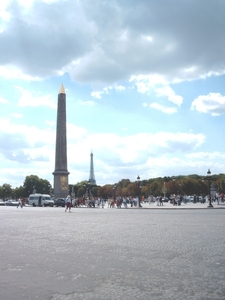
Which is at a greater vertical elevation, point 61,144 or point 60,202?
point 61,144

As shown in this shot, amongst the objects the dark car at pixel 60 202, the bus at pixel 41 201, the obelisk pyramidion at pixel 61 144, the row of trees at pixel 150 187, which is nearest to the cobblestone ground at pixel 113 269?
the dark car at pixel 60 202

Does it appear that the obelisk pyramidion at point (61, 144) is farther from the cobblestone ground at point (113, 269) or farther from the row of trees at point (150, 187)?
the cobblestone ground at point (113, 269)

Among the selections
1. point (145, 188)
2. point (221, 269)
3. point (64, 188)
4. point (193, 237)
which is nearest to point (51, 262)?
point (221, 269)

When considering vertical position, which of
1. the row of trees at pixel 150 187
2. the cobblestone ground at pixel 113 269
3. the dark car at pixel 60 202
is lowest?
the cobblestone ground at pixel 113 269

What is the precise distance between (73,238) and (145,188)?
12268 cm

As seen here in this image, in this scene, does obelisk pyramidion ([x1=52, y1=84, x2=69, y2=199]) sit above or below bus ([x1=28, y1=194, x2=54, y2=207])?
above

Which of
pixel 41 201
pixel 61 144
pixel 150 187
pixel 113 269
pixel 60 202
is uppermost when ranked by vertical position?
pixel 61 144

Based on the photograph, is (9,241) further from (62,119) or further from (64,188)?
(64,188)

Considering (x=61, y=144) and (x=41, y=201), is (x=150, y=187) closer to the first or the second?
(x=41, y=201)

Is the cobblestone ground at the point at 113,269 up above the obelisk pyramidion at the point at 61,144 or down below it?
below

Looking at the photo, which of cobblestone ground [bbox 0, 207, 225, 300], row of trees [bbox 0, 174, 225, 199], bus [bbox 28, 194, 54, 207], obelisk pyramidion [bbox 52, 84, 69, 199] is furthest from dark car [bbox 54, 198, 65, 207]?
cobblestone ground [bbox 0, 207, 225, 300]

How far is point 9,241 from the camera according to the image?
11539 millimetres

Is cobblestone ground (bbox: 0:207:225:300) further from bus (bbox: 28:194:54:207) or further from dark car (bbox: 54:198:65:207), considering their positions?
bus (bbox: 28:194:54:207)

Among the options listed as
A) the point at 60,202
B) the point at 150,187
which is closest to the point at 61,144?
the point at 60,202
